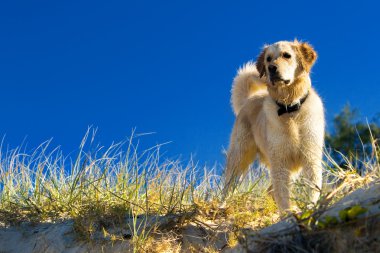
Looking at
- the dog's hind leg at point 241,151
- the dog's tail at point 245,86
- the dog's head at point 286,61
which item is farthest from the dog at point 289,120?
the dog's tail at point 245,86

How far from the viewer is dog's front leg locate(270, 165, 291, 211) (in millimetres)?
5688

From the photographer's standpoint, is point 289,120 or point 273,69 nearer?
point 273,69

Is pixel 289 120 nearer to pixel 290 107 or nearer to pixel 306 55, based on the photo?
pixel 290 107

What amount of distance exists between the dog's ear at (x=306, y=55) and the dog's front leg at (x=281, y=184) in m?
1.22

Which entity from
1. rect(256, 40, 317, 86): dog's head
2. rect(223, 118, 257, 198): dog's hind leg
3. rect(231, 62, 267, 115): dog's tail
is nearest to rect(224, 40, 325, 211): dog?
rect(256, 40, 317, 86): dog's head

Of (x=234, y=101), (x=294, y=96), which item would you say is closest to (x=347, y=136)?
(x=234, y=101)

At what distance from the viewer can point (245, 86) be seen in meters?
7.98

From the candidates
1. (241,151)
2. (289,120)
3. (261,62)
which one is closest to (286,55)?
(261,62)

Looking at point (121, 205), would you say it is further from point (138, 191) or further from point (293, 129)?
point (293, 129)

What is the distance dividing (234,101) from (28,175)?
3270 millimetres

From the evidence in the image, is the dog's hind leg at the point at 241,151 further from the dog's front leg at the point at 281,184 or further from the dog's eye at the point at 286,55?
the dog's eye at the point at 286,55

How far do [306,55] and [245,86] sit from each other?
1879mm

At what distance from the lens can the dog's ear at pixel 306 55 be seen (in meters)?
6.09

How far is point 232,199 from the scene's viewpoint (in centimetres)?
595
